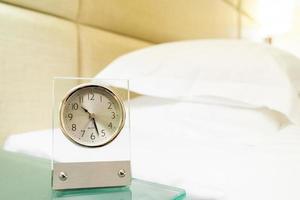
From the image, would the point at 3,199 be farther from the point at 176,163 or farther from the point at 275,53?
the point at 275,53

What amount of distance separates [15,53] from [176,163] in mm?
564

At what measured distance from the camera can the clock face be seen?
491 mm

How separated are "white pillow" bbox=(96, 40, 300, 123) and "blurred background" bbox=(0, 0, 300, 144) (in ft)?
0.51

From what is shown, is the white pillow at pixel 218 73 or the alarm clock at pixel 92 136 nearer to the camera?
the alarm clock at pixel 92 136

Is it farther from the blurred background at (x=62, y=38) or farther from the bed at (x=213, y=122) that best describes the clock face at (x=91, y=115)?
the blurred background at (x=62, y=38)

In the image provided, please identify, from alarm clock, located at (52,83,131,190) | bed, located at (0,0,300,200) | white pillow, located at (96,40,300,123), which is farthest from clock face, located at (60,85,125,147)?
white pillow, located at (96,40,300,123)

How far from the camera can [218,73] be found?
889 mm

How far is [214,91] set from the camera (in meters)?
0.84

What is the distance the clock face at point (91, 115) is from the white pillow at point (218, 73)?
15.1 inches

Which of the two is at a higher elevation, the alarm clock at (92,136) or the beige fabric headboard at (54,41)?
the beige fabric headboard at (54,41)

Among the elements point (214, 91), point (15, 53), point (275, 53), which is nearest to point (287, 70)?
point (275, 53)

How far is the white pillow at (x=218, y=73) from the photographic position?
0.83m

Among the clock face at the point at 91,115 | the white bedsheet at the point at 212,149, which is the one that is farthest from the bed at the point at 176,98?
the clock face at the point at 91,115

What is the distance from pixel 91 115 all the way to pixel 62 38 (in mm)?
564
